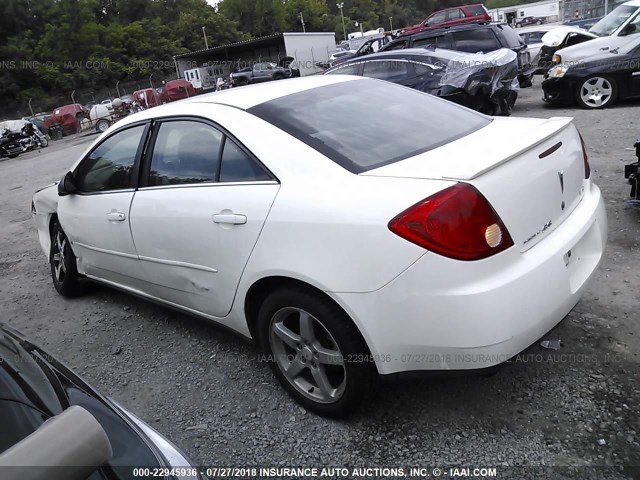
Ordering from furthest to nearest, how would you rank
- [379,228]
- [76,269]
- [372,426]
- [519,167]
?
[76,269] < [372,426] < [519,167] < [379,228]

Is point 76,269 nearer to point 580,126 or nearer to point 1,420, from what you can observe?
point 1,420

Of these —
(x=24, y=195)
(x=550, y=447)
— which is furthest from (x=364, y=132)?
(x=24, y=195)

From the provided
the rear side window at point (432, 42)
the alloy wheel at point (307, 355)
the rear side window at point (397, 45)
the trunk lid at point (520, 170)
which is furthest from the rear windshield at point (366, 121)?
the rear side window at point (397, 45)

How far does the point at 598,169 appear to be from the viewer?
562 centimetres

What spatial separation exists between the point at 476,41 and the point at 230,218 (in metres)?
10.5

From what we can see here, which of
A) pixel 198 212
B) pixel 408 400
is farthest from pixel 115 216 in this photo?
pixel 408 400

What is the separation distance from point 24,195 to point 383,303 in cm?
1105

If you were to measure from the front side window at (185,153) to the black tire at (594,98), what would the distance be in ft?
26.6

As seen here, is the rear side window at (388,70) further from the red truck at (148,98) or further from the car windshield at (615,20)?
the red truck at (148,98)

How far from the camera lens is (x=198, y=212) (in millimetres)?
2758

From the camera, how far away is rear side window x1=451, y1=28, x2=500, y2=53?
11.3 metres

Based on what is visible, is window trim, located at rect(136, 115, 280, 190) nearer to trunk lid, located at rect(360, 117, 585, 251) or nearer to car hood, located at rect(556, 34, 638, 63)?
trunk lid, located at rect(360, 117, 585, 251)

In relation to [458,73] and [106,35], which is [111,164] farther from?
[106,35]

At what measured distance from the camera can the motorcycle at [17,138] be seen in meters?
22.3
